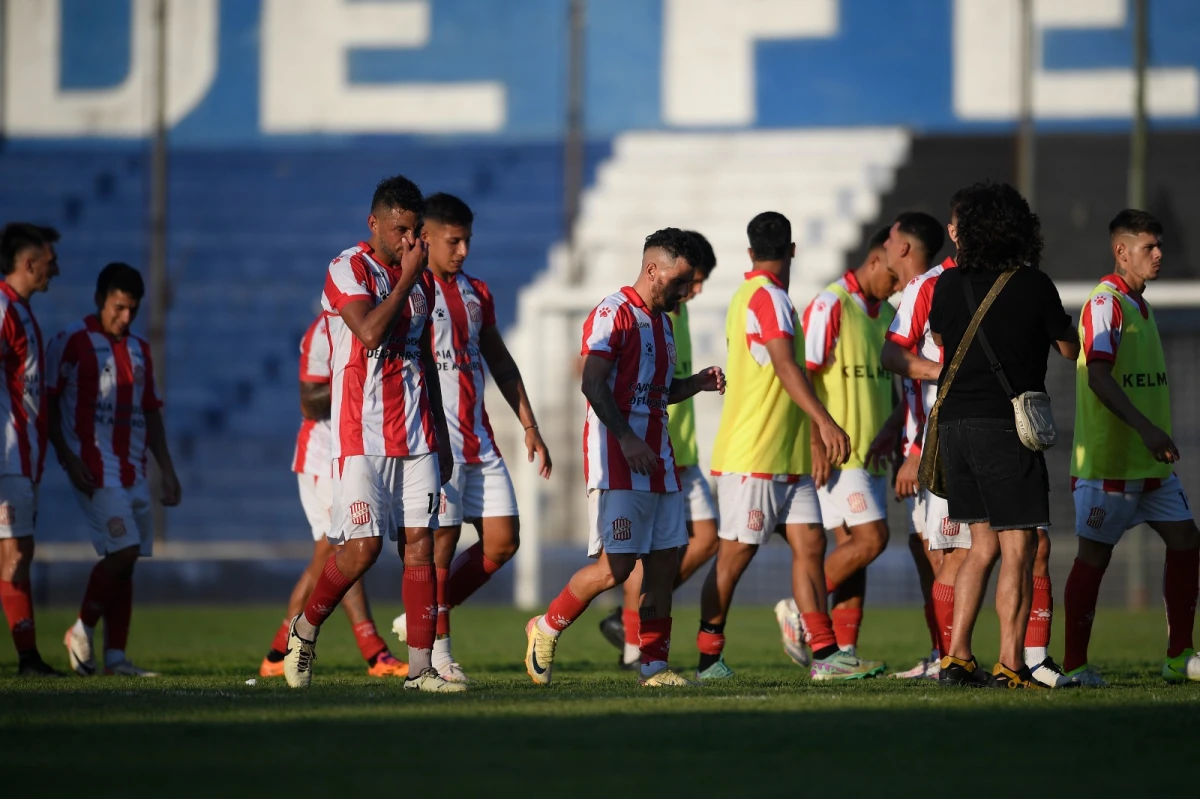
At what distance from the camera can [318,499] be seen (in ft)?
29.7

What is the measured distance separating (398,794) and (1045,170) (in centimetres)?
1799

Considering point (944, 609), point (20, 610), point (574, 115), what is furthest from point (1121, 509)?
point (574, 115)

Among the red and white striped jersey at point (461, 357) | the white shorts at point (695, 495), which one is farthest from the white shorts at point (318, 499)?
the white shorts at point (695, 495)

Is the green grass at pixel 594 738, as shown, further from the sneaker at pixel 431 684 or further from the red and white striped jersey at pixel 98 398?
the red and white striped jersey at pixel 98 398

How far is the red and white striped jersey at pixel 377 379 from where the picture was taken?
6.71 meters

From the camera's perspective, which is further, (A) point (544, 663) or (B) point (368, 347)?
(A) point (544, 663)

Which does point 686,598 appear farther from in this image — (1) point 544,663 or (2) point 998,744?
(2) point 998,744

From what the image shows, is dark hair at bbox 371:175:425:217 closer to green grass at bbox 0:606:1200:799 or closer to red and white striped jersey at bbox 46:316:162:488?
green grass at bbox 0:606:1200:799

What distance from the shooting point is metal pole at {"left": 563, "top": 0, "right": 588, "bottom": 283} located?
21812mm

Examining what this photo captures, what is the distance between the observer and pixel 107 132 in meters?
23.7

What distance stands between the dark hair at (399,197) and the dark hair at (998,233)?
238 centimetres

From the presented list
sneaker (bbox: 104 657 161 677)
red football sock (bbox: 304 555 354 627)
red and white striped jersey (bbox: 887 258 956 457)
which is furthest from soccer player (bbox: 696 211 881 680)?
sneaker (bbox: 104 657 161 677)

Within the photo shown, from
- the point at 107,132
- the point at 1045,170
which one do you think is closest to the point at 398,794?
the point at 1045,170

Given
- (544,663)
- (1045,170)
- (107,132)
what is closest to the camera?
(544,663)
